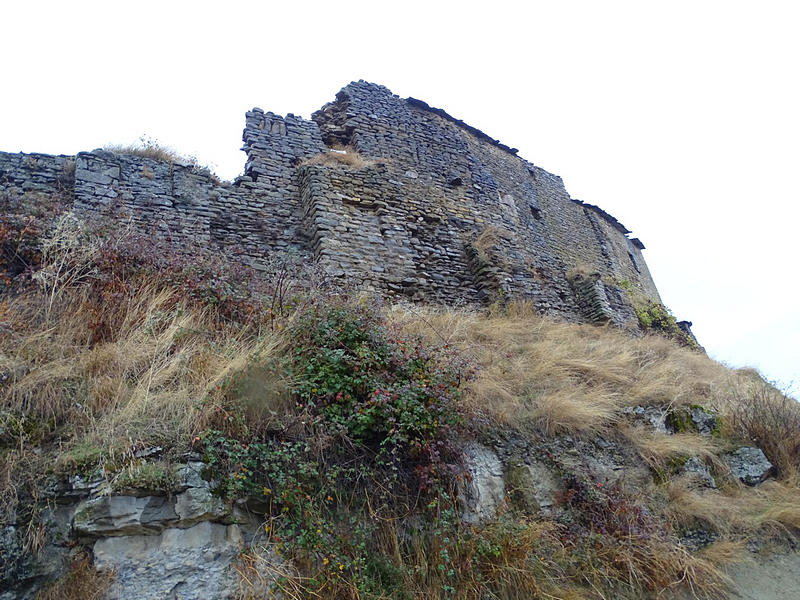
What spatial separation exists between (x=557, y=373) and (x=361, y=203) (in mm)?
4898

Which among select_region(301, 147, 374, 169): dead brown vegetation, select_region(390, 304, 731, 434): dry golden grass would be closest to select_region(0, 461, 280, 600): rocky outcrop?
select_region(390, 304, 731, 434): dry golden grass

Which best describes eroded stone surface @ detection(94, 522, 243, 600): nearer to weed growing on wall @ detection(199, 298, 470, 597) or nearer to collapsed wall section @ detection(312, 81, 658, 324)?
weed growing on wall @ detection(199, 298, 470, 597)

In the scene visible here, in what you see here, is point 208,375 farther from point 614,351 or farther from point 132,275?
point 614,351

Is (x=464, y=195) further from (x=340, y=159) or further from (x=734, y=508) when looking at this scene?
(x=734, y=508)

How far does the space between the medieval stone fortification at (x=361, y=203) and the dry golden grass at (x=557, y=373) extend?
1383 millimetres

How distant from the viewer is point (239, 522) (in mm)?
3168

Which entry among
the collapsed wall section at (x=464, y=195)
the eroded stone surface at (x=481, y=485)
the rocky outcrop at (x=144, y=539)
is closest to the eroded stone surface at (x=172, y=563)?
the rocky outcrop at (x=144, y=539)

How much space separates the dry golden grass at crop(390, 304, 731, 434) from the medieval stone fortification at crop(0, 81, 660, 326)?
1.38 meters

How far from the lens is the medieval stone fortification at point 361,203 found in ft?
26.3

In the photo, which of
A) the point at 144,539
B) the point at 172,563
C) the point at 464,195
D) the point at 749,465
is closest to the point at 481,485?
the point at 172,563

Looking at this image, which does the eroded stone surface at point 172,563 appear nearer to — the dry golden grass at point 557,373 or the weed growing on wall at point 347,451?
the weed growing on wall at point 347,451

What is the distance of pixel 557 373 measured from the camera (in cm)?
612

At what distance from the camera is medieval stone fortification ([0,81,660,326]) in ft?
26.3

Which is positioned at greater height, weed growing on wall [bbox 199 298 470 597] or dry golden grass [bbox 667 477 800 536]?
weed growing on wall [bbox 199 298 470 597]
